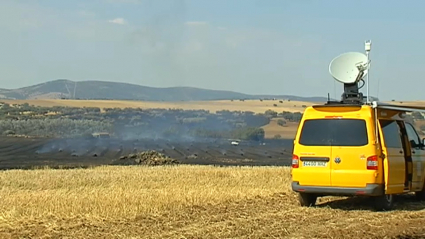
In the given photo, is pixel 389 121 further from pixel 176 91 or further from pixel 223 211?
pixel 176 91

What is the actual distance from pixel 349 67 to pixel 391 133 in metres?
2.14

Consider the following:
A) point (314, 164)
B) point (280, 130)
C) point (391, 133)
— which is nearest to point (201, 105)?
point (280, 130)

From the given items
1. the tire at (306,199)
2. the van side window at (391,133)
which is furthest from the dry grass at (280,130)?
the tire at (306,199)

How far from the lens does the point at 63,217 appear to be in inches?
487

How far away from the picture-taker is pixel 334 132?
48.4 ft

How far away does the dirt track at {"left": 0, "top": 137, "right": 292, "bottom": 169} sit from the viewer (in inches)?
1483

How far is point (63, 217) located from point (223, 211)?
322 centimetres

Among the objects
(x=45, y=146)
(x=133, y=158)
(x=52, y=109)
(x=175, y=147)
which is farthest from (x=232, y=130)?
(x=52, y=109)

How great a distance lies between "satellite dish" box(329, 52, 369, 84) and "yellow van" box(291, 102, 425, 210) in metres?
1.41

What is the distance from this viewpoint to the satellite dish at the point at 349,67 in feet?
53.8

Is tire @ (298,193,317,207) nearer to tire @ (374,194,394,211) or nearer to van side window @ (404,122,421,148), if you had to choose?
tire @ (374,194,394,211)

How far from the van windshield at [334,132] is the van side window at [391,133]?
0.63 meters

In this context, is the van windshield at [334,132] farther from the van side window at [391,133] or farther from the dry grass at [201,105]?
the dry grass at [201,105]

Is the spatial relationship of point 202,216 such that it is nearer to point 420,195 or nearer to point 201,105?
point 420,195
